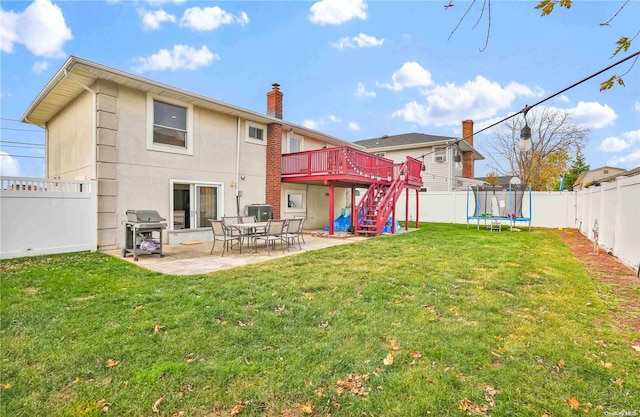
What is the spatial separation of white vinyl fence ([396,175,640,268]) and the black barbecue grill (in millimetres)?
10311

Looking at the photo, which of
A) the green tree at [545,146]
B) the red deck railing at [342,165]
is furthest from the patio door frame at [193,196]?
the green tree at [545,146]

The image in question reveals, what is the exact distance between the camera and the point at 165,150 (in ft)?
31.7

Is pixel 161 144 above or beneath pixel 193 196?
above

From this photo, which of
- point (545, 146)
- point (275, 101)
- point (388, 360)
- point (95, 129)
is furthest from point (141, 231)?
point (545, 146)

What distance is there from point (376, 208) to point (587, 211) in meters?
8.56

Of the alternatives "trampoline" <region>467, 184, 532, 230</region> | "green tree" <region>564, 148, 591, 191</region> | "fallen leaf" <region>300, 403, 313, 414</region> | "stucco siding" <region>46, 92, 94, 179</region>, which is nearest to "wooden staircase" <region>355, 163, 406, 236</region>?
"trampoline" <region>467, 184, 532, 230</region>

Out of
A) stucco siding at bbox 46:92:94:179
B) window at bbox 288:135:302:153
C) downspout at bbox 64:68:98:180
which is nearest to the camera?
downspout at bbox 64:68:98:180

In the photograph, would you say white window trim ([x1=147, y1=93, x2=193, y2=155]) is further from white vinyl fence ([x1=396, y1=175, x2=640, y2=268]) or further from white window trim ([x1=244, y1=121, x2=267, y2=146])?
white vinyl fence ([x1=396, y1=175, x2=640, y2=268])

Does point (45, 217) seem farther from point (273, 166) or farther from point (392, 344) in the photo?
point (392, 344)

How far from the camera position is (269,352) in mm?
2963

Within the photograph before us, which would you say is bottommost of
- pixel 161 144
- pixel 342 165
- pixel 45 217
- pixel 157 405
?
pixel 157 405

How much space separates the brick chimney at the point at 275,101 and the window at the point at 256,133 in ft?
4.60

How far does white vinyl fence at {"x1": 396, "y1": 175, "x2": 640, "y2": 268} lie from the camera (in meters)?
6.75

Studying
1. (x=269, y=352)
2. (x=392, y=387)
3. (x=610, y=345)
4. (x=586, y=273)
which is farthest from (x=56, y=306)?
(x=586, y=273)
